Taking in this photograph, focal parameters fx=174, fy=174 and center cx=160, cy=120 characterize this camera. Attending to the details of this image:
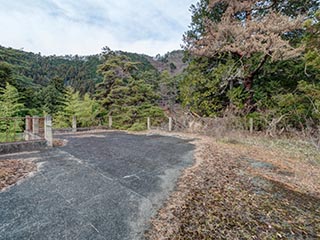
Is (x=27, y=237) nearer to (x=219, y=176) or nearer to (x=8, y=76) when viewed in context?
(x=219, y=176)

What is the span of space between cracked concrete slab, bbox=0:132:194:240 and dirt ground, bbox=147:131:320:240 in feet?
0.98

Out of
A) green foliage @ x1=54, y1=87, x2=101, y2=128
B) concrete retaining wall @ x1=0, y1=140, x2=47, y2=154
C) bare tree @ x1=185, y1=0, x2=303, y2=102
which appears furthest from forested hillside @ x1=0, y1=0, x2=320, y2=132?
concrete retaining wall @ x1=0, y1=140, x2=47, y2=154

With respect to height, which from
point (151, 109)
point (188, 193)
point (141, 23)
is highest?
point (141, 23)

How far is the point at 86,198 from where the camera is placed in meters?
2.57

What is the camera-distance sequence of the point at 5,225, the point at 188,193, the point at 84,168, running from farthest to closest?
the point at 84,168
the point at 188,193
the point at 5,225

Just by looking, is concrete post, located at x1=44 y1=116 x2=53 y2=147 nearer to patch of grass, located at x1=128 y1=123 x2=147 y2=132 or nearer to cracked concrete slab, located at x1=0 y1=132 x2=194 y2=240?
cracked concrete slab, located at x1=0 y1=132 x2=194 y2=240

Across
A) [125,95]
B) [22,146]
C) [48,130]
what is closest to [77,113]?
[125,95]

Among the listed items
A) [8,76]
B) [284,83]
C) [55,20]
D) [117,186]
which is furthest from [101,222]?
[8,76]

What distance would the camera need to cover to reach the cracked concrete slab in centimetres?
189

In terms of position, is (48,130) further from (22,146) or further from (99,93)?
(99,93)

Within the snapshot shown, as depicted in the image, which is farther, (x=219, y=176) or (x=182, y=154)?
(x=182, y=154)

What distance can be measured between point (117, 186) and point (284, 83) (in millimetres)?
11173

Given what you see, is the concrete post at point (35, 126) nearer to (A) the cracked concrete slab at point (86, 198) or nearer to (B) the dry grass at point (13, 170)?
(A) the cracked concrete slab at point (86, 198)

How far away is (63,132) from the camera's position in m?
10.1
